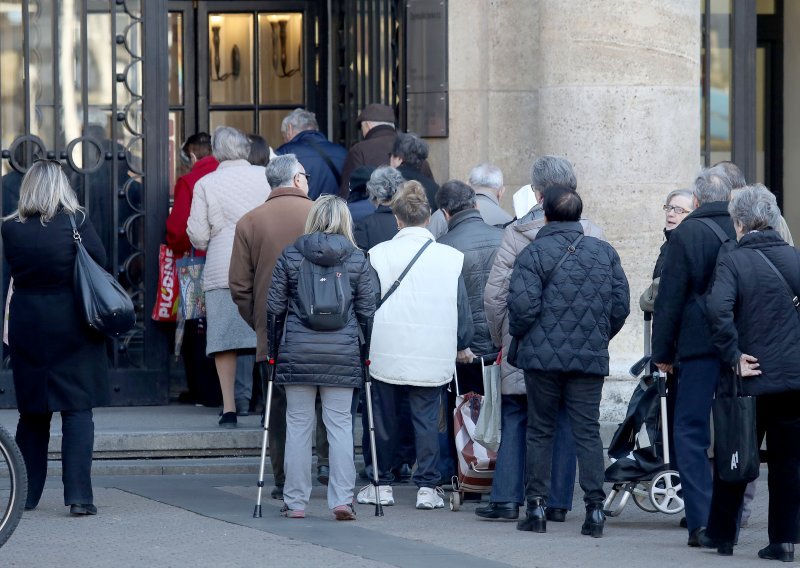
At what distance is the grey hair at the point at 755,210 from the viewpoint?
762 centimetres

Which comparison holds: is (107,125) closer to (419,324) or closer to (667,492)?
(419,324)

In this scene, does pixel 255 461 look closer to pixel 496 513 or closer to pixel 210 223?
pixel 210 223

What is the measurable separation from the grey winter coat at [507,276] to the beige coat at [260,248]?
1324 millimetres

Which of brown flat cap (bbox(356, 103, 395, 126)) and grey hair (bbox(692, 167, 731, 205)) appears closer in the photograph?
grey hair (bbox(692, 167, 731, 205))

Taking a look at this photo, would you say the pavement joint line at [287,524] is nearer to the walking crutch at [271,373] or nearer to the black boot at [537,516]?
the walking crutch at [271,373]

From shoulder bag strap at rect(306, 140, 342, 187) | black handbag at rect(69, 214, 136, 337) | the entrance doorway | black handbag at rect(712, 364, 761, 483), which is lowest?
black handbag at rect(712, 364, 761, 483)

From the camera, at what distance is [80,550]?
7.79 m

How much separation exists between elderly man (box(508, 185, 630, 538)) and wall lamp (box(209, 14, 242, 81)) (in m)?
6.31

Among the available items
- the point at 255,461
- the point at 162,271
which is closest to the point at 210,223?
the point at 162,271

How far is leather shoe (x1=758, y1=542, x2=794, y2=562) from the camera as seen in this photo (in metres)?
7.60

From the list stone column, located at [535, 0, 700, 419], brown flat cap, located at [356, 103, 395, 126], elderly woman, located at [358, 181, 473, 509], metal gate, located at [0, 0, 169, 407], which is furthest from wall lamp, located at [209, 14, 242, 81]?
elderly woman, located at [358, 181, 473, 509]

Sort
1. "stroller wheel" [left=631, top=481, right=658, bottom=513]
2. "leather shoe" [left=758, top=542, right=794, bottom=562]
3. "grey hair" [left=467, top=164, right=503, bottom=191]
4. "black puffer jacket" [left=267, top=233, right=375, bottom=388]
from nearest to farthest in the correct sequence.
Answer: "leather shoe" [left=758, top=542, right=794, bottom=562]
"black puffer jacket" [left=267, top=233, right=375, bottom=388]
"stroller wheel" [left=631, top=481, right=658, bottom=513]
"grey hair" [left=467, top=164, right=503, bottom=191]

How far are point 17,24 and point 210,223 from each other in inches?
78.4

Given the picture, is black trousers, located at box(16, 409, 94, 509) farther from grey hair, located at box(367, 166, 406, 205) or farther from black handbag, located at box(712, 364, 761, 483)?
black handbag, located at box(712, 364, 761, 483)
